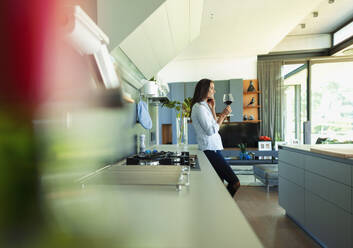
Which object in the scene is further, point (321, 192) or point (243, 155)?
point (243, 155)

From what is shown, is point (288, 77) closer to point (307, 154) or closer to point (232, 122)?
point (232, 122)

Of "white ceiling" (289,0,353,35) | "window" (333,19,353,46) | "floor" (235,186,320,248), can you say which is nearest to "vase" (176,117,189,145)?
"floor" (235,186,320,248)

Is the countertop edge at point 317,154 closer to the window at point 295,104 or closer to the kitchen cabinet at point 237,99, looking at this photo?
the kitchen cabinet at point 237,99

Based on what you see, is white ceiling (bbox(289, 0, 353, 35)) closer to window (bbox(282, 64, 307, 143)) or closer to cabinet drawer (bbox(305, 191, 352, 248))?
window (bbox(282, 64, 307, 143))

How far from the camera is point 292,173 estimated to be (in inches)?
84.7

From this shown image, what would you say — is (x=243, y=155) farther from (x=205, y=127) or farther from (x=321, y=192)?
(x=205, y=127)

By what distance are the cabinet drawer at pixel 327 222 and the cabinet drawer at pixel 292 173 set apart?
15cm

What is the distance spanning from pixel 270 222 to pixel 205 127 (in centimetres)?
135

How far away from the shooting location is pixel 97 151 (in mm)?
1015

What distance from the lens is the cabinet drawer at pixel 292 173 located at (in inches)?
78.5

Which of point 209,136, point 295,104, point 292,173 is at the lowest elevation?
point 292,173

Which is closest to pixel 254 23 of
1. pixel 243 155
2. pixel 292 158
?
pixel 292 158

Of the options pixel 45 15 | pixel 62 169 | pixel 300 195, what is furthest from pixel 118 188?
pixel 300 195

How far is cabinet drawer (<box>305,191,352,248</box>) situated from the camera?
4.63 ft
